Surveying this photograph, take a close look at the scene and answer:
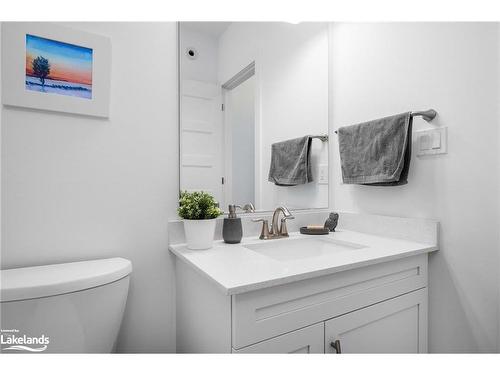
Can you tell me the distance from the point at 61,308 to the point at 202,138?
2.55 ft

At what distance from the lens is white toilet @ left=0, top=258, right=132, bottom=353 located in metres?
0.75

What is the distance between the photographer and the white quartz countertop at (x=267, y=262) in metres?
0.74

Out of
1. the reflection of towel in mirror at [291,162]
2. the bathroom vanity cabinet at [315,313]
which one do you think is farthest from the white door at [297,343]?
the reflection of towel in mirror at [291,162]

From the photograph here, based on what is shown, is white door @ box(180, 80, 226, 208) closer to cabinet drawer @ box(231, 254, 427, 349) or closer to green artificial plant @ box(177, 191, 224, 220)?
green artificial plant @ box(177, 191, 224, 220)

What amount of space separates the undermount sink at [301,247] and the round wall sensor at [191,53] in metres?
0.84

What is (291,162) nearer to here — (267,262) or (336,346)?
(267,262)

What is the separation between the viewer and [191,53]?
121cm

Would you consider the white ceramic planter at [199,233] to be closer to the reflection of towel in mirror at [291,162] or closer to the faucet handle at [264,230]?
the faucet handle at [264,230]

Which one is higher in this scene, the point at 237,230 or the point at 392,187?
the point at 392,187

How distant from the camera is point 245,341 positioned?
28.7 inches

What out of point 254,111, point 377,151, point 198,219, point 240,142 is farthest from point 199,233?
point 377,151
